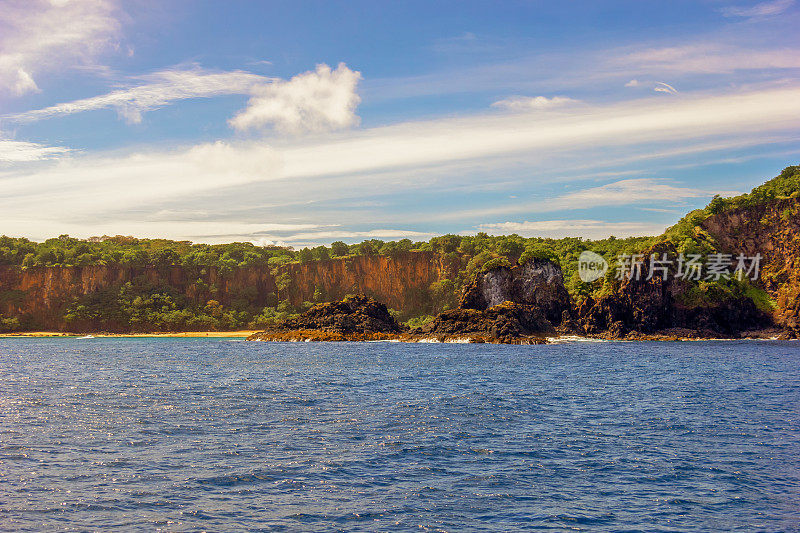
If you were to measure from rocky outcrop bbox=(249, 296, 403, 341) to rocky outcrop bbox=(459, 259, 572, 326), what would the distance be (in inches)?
578

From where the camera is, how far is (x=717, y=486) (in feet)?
57.5

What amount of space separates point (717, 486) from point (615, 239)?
129518 mm

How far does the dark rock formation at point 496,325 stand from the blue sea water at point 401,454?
143 feet

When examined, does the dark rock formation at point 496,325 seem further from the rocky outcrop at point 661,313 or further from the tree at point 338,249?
the tree at point 338,249

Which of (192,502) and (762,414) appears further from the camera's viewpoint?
(762,414)

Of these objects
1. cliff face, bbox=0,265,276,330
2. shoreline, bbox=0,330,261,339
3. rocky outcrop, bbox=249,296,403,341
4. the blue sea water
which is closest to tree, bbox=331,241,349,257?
cliff face, bbox=0,265,276,330

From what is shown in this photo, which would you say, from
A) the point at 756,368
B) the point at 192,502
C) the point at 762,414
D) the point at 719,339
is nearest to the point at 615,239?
the point at 719,339

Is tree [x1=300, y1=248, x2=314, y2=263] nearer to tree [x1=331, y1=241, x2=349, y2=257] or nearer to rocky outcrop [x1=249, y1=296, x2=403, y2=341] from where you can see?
tree [x1=331, y1=241, x2=349, y2=257]

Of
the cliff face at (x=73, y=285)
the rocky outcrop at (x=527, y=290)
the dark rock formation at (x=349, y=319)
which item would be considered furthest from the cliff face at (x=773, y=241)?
the cliff face at (x=73, y=285)

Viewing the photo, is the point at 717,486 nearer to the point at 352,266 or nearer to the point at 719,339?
the point at 719,339

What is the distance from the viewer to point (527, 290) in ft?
336

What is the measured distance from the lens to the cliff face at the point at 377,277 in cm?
14950

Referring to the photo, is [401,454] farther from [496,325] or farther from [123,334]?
[123,334]

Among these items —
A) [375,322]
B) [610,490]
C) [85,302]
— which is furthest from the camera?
[85,302]
